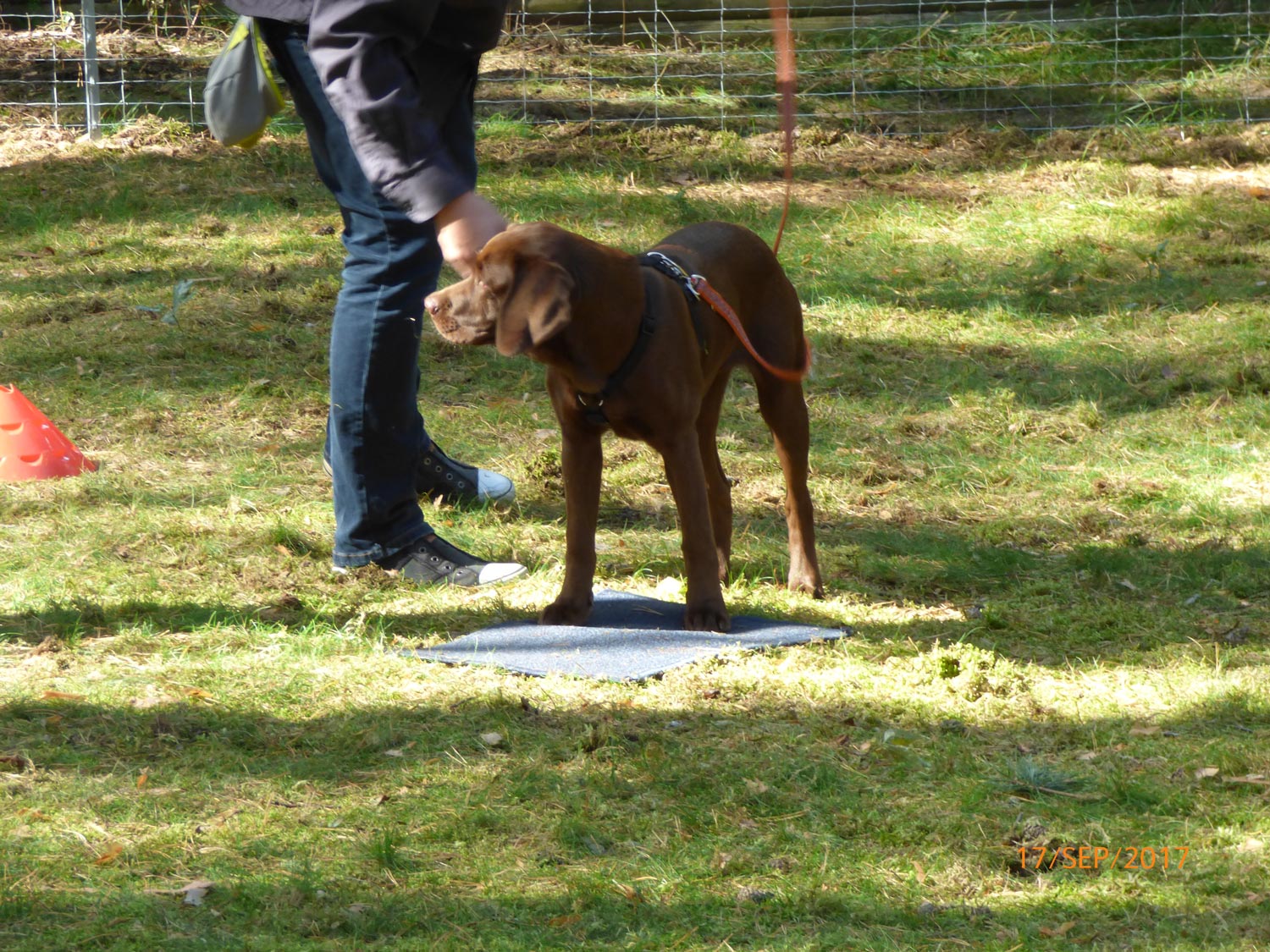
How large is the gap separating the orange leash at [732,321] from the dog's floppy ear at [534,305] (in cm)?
52

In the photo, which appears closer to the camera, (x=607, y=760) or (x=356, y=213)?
(x=607, y=760)

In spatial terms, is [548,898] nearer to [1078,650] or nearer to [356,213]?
[1078,650]

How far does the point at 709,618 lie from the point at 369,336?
1.27m

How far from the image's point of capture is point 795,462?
4.30 metres

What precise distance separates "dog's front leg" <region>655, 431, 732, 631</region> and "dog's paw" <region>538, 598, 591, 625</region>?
0.29m

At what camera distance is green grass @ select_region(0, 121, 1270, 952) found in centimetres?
261

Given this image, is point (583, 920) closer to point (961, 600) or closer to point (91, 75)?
point (961, 600)

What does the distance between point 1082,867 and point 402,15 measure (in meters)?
2.33

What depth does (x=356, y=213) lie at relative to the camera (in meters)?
3.99

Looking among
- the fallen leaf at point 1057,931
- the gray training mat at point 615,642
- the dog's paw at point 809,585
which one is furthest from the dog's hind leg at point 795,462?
the fallen leaf at point 1057,931

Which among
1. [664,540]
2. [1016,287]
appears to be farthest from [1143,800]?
[1016,287]

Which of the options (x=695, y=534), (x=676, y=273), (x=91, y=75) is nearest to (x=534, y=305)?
(x=676, y=273)

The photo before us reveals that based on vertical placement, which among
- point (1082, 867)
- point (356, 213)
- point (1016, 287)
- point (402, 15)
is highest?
point (402, 15)

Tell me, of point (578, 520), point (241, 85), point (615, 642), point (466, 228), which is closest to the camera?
point (466, 228)
